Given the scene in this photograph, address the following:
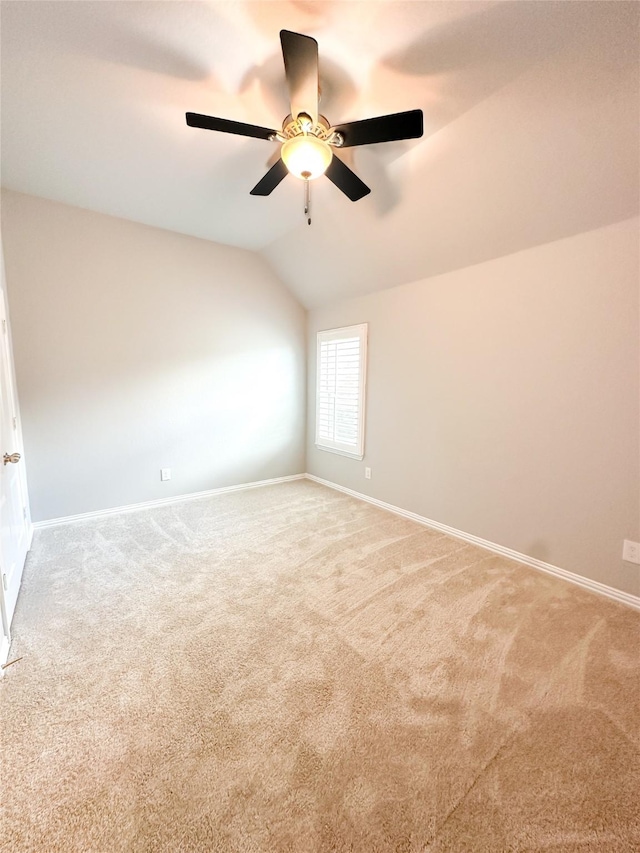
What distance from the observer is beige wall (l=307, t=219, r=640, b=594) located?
2129 millimetres

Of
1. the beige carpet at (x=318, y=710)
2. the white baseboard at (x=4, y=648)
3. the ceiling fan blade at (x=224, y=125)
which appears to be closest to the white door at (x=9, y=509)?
the white baseboard at (x=4, y=648)

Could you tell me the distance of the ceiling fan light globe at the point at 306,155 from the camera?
1.70m

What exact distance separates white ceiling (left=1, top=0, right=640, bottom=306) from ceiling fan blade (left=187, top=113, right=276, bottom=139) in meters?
0.31

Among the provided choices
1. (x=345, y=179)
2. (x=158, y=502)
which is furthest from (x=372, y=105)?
(x=158, y=502)

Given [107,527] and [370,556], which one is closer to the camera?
[370,556]

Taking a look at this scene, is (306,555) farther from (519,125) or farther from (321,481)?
(519,125)

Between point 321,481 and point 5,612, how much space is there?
3.25 meters

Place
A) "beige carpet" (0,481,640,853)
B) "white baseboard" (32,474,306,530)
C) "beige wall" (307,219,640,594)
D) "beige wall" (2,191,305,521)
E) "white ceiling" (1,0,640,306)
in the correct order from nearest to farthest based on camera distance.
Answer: "beige carpet" (0,481,640,853)
"white ceiling" (1,0,640,306)
"beige wall" (307,219,640,594)
"beige wall" (2,191,305,521)
"white baseboard" (32,474,306,530)

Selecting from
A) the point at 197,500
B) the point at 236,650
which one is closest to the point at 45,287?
the point at 197,500

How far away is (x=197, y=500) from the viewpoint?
12.8 ft

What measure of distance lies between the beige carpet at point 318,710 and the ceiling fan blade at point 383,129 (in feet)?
8.26

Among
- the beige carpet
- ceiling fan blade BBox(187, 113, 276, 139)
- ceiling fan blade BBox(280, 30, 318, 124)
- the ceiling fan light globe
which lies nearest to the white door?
the beige carpet

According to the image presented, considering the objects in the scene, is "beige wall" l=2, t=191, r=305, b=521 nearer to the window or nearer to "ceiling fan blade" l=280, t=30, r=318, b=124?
the window

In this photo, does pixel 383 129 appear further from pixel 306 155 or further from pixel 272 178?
pixel 272 178
